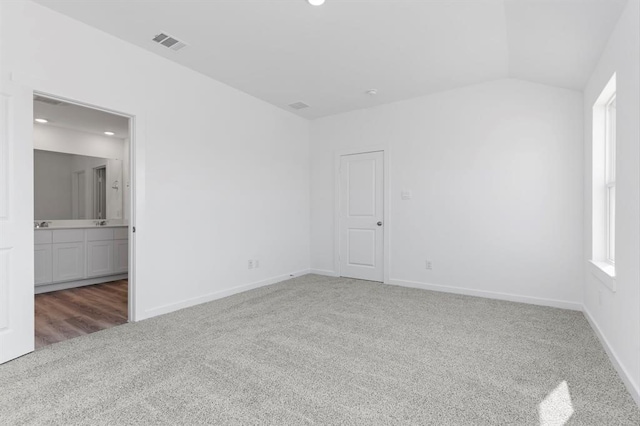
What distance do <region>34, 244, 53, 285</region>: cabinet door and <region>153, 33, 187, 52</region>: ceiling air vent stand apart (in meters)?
3.43

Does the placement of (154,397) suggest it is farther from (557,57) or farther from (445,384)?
(557,57)

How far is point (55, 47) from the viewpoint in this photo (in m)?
2.75

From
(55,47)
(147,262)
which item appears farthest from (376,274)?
(55,47)

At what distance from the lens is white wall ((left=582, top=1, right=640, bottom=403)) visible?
1941 millimetres

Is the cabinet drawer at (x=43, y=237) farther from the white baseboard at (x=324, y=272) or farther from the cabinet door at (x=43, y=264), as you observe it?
the white baseboard at (x=324, y=272)

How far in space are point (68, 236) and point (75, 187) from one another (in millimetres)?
1037

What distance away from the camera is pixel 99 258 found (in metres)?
5.21

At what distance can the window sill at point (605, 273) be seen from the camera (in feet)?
7.98

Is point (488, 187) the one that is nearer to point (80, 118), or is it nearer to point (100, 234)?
point (100, 234)

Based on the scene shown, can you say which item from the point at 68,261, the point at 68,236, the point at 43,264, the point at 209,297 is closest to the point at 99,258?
the point at 68,261

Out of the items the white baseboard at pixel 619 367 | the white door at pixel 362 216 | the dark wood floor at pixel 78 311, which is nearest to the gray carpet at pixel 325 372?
the white baseboard at pixel 619 367

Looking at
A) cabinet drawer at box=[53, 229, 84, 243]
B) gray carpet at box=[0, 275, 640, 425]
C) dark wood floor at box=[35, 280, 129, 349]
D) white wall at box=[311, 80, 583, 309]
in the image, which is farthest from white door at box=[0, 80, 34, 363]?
white wall at box=[311, 80, 583, 309]

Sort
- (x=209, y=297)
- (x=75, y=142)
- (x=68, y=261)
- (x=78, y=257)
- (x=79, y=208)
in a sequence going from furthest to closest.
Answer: (x=75, y=142), (x=79, y=208), (x=78, y=257), (x=68, y=261), (x=209, y=297)

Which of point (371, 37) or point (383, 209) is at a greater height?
point (371, 37)
